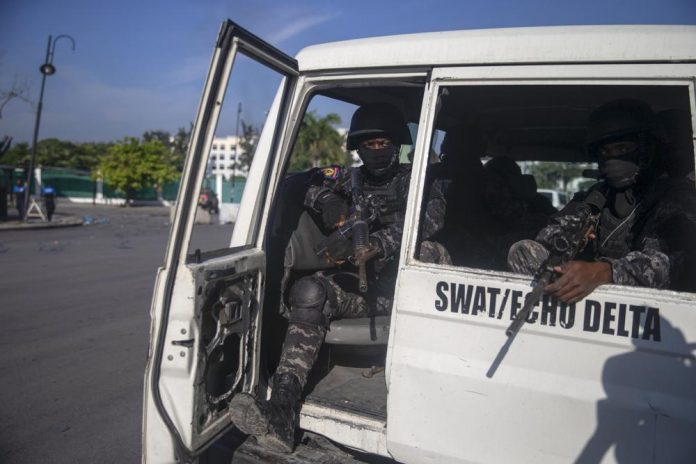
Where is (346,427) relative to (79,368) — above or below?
above

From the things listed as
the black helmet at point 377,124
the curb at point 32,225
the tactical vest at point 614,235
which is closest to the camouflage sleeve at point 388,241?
the black helmet at point 377,124

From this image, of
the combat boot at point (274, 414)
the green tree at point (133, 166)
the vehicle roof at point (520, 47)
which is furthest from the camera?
the green tree at point (133, 166)

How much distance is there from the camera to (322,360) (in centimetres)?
313

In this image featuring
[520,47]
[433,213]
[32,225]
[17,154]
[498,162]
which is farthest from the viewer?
[17,154]

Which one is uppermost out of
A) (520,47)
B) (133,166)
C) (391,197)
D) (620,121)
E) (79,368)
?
(133,166)

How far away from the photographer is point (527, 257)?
2.25 m

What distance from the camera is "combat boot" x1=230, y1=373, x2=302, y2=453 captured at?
2.18 meters

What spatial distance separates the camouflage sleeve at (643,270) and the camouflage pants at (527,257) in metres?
0.31

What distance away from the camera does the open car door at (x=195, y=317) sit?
80.4 inches

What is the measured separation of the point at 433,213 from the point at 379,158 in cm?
59

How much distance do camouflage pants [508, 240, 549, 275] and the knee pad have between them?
0.95 metres

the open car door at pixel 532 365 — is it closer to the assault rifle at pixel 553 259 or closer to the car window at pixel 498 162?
the assault rifle at pixel 553 259

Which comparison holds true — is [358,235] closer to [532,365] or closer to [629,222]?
[532,365]

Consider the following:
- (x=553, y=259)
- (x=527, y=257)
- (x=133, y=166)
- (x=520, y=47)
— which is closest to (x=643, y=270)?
(x=553, y=259)
